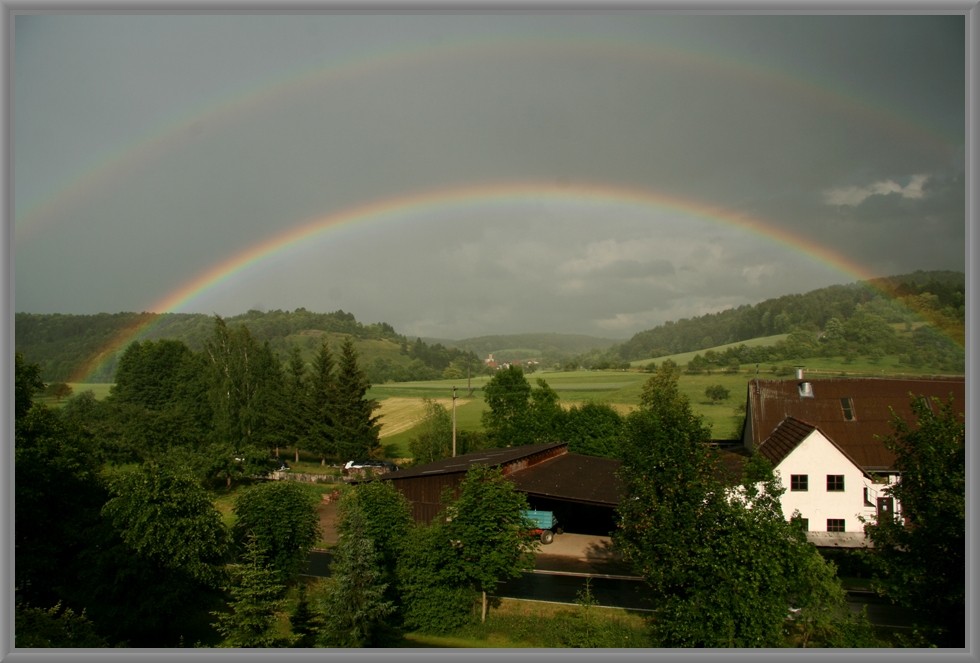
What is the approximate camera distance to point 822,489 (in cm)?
2056

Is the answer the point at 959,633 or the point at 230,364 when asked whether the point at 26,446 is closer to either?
the point at 959,633

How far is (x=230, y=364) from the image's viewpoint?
133ft

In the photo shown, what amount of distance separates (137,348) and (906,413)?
56.5 metres

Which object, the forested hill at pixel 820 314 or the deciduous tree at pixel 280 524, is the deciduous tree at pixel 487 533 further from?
the forested hill at pixel 820 314

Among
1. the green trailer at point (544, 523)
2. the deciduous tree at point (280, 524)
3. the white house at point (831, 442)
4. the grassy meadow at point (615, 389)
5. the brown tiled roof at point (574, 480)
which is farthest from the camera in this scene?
the grassy meadow at point (615, 389)

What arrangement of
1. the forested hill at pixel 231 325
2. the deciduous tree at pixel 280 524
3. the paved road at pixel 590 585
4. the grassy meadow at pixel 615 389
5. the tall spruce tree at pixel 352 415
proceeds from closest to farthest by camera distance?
the paved road at pixel 590 585 < the deciduous tree at pixel 280 524 < the tall spruce tree at pixel 352 415 < the grassy meadow at pixel 615 389 < the forested hill at pixel 231 325

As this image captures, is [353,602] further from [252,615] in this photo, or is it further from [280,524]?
[280,524]

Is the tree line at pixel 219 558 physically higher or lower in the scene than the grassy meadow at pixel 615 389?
lower

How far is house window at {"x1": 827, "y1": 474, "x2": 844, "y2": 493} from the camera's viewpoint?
2056cm

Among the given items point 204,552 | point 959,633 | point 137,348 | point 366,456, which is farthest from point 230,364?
point 959,633

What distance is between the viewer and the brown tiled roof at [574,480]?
19562 mm

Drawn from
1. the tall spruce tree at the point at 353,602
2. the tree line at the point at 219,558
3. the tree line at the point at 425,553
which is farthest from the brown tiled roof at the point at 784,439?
the tall spruce tree at the point at 353,602

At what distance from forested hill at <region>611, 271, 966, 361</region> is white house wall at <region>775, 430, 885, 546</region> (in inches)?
2138

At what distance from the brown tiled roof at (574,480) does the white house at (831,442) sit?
5323 mm
